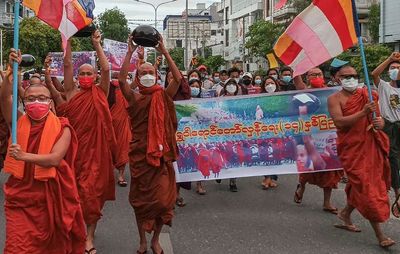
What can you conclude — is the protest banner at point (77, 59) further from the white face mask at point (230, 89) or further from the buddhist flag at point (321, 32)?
the buddhist flag at point (321, 32)

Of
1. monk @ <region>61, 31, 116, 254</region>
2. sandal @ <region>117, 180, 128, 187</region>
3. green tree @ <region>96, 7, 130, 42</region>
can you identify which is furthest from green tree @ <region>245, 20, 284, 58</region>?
green tree @ <region>96, 7, 130, 42</region>

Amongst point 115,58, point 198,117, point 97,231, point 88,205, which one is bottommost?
point 97,231

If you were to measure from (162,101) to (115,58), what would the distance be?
6771 mm

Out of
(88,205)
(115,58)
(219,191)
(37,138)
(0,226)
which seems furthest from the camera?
(115,58)

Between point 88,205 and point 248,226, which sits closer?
point 88,205

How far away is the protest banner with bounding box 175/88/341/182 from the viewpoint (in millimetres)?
7277

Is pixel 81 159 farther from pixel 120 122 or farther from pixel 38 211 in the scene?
pixel 120 122

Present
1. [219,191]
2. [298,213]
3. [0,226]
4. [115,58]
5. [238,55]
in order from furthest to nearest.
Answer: [238,55] < [115,58] < [219,191] < [298,213] < [0,226]

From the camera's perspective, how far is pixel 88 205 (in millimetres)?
5258

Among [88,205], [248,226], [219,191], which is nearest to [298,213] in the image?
[248,226]

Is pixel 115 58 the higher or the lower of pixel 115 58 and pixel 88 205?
the higher

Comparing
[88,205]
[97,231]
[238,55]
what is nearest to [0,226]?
[97,231]

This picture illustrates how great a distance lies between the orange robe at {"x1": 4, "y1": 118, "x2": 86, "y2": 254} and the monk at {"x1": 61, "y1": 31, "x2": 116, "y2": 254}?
114 centimetres

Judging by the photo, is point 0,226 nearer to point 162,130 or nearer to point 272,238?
point 162,130
